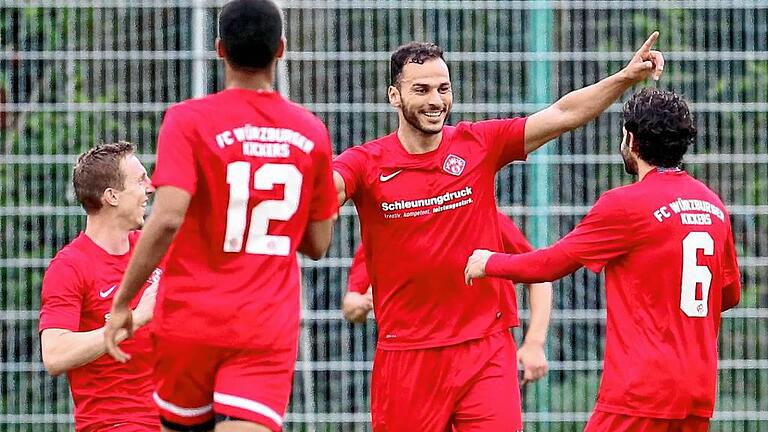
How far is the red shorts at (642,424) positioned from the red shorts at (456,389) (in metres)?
0.56

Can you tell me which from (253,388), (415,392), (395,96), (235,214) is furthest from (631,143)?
(253,388)

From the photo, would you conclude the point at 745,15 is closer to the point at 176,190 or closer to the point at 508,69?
the point at 508,69

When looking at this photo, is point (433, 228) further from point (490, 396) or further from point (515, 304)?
point (490, 396)

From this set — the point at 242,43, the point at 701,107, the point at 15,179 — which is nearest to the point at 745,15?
the point at 701,107

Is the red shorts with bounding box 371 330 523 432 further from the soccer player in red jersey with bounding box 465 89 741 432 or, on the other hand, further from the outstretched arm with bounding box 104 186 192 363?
the outstretched arm with bounding box 104 186 192 363

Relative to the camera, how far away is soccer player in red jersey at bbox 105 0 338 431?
4.75m

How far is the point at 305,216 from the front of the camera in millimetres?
4984

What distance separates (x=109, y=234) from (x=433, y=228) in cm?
136

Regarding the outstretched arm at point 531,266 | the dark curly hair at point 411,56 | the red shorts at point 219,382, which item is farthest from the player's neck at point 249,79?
the dark curly hair at point 411,56

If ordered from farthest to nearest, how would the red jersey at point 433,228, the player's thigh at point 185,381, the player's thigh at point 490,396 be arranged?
the red jersey at point 433,228 → the player's thigh at point 490,396 → the player's thigh at point 185,381

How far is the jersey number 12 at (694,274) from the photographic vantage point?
225 inches

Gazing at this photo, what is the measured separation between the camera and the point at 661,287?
224 inches

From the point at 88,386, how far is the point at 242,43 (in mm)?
1900

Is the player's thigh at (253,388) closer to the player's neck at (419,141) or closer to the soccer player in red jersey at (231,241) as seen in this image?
the soccer player in red jersey at (231,241)
